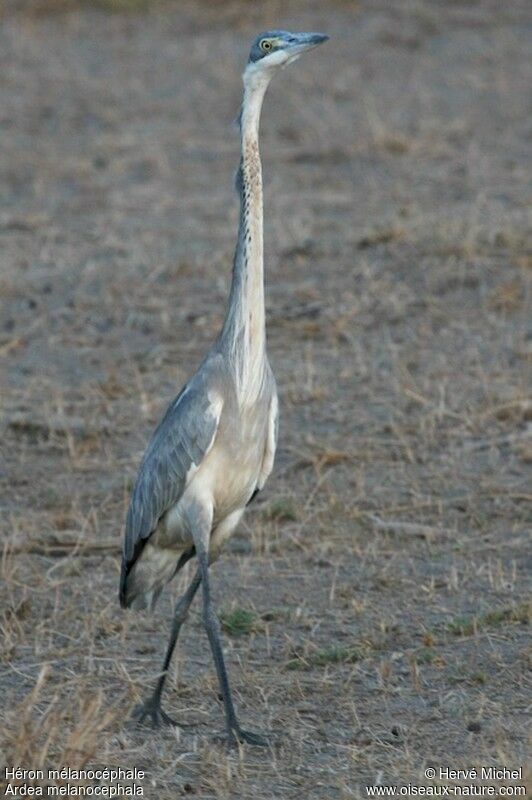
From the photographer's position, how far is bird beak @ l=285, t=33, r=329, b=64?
18.4 ft

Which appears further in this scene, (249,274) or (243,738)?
(249,274)

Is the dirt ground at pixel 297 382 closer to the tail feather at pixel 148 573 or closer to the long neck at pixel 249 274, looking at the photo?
the tail feather at pixel 148 573

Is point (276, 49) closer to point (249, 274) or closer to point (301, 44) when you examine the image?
point (301, 44)

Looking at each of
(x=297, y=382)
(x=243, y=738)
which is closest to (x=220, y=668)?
(x=243, y=738)

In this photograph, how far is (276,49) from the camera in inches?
221

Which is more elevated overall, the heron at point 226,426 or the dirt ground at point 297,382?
the heron at point 226,426

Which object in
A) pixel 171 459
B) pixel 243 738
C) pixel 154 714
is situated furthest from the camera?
pixel 171 459

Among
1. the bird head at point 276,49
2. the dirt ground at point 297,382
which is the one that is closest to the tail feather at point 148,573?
the dirt ground at point 297,382

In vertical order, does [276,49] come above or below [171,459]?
above

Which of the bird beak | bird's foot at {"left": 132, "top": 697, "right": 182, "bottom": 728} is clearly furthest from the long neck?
bird's foot at {"left": 132, "top": 697, "right": 182, "bottom": 728}

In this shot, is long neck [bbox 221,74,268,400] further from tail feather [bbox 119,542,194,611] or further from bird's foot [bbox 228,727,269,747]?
bird's foot [bbox 228,727,269,747]

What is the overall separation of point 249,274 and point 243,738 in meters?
1.37

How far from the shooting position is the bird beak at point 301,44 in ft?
18.4

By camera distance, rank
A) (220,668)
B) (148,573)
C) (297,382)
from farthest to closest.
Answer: (297,382)
(148,573)
(220,668)
